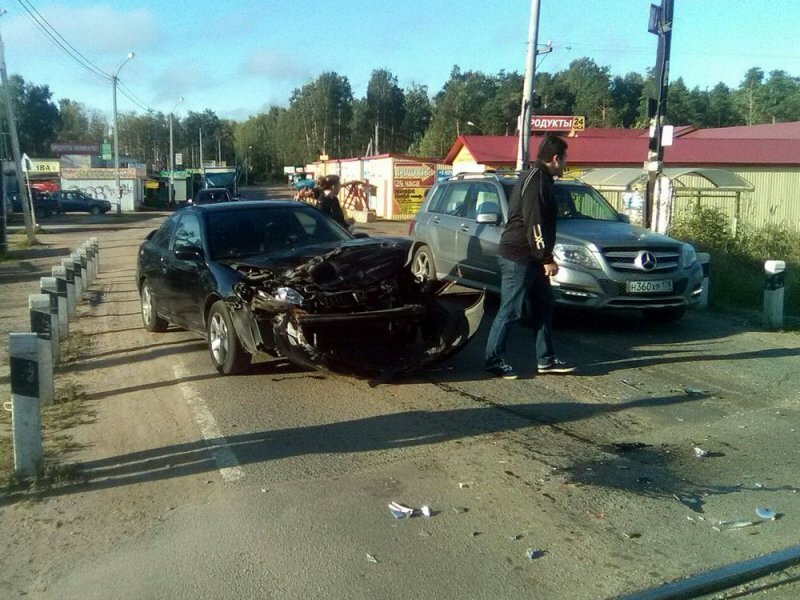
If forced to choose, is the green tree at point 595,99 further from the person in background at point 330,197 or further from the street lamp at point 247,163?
the person in background at point 330,197

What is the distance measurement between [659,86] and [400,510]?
12.8 metres

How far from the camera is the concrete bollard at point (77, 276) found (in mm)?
12484

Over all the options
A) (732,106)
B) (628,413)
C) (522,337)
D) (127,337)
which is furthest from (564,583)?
(732,106)

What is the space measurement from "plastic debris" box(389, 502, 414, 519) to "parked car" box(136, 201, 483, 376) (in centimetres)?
229

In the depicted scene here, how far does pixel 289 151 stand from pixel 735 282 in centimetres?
9572

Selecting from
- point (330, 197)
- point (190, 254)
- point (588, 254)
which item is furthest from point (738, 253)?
point (190, 254)

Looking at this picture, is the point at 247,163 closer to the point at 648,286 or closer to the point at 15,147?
the point at 15,147

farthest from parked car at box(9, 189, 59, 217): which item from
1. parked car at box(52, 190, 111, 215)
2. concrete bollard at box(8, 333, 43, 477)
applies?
concrete bollard at box(8, 333, 43, 477)

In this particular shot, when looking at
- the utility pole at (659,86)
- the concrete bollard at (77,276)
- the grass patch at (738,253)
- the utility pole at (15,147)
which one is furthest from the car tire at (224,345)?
the utility pole at (15,147)

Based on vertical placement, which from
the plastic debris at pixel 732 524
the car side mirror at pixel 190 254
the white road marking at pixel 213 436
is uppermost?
the car side mirror at pixel 190 254

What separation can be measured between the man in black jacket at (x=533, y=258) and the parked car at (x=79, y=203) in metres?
51.3

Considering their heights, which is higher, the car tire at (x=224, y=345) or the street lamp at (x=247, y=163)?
the street lamp at (x=247, y=163)

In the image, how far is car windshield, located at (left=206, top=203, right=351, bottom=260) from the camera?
835 cm

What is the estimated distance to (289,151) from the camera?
4151 inches
